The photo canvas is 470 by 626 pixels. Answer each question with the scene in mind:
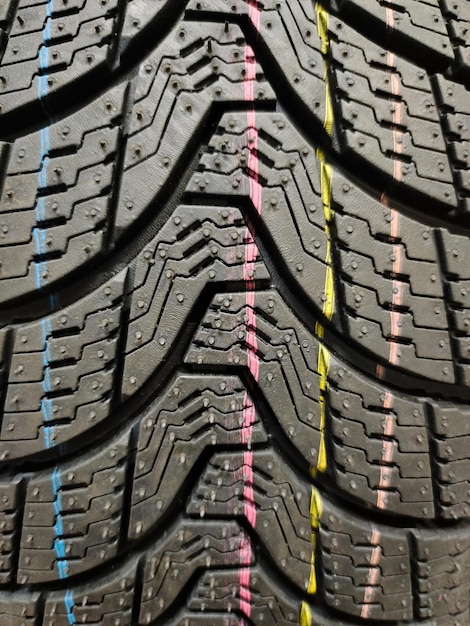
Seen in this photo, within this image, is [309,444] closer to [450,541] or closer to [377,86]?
[450,541]

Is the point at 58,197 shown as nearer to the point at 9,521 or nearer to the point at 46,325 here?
the point at 46,325

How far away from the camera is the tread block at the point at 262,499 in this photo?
3.01 feet

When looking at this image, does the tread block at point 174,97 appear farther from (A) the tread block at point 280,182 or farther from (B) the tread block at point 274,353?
(B) the tread block at point 274,353

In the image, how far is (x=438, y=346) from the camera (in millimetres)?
970

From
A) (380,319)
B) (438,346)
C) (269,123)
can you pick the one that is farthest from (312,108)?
(438,346)

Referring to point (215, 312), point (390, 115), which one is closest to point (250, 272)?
point (215, 312)

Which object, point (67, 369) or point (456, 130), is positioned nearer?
point (67, 369)

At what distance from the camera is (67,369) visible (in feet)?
2.91

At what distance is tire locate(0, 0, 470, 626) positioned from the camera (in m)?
0.89

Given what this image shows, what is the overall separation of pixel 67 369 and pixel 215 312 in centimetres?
31

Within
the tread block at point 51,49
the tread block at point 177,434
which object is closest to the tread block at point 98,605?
the tread block at point 177,434

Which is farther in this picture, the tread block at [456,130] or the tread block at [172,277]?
the tread block at [456,130]

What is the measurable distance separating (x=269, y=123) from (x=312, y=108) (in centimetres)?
10

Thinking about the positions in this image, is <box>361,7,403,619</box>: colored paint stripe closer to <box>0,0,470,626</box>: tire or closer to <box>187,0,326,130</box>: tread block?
<box>0,0,470,626</box>: tire
